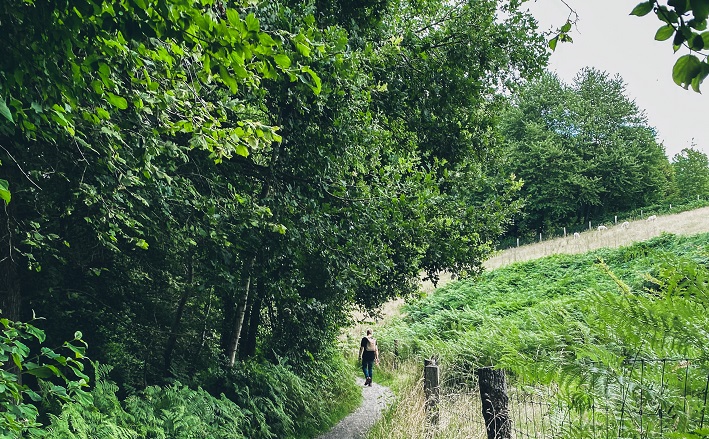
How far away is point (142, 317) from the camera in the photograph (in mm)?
8523

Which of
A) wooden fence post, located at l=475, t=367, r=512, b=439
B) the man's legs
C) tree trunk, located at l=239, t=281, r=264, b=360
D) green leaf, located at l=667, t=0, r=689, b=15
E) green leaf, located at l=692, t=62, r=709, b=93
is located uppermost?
green leaf, located at l=667, t=0, r=689, b=15

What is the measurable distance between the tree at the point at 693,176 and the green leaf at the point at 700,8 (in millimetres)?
64958

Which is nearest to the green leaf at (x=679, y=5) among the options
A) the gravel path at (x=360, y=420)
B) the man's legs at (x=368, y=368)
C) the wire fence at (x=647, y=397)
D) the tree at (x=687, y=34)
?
the tree at (x=687, y=34)

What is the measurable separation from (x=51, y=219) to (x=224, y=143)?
3409mm

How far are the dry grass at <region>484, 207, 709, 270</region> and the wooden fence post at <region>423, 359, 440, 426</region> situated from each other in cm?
2171

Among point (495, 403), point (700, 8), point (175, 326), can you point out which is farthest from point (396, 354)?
point (700, 8)

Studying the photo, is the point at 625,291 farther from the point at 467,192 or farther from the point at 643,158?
the point at 643,158

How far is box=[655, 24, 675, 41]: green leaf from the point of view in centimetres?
130

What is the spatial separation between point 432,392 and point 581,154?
51.7 m

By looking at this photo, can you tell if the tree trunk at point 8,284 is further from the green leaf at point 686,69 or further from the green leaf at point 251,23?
the green leaf at point 686,69

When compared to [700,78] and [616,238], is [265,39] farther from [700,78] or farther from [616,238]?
[616,238]

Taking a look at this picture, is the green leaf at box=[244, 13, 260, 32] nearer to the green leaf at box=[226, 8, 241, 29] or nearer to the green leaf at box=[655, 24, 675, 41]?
the green leaf at box=[226, 8, 241, 29]

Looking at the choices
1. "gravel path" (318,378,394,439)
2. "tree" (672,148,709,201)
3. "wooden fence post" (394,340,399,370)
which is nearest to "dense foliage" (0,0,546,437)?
"gravel path" (318,378,394,439)

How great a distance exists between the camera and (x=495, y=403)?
183 inches
